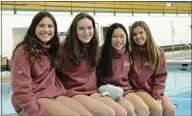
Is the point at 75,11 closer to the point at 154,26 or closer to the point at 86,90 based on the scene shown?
the point at 154,26

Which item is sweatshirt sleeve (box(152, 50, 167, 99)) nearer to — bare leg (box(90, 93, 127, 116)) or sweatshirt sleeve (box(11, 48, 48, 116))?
bare leg (box(90, 93, 127, 116))

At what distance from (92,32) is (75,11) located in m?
8.58

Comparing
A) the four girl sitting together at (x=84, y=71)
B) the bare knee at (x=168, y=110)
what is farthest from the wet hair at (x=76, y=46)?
the bare knee at (x=168, y=110)

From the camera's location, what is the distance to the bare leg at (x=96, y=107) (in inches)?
77.0


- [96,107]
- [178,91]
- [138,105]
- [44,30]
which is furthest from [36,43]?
[178,91]

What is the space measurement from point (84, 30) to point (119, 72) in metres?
0.44

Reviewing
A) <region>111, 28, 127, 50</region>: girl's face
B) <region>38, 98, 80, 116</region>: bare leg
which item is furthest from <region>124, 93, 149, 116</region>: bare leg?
<region>38, 98, 80, 116</region>: bare leg

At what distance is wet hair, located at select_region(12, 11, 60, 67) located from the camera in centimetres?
190

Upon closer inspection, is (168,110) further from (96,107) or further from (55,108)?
(55,108)

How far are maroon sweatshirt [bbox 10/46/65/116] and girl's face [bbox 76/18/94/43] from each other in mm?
258

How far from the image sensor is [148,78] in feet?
7.93

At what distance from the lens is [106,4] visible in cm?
1171

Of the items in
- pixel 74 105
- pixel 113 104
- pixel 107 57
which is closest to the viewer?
pixel 74 105

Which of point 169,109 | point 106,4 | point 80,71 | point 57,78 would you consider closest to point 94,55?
point 80,71
